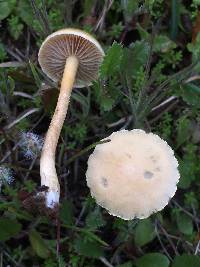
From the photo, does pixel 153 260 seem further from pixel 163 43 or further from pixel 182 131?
pixel 163 43

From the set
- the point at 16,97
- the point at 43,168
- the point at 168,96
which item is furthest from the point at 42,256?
the point at 168,96

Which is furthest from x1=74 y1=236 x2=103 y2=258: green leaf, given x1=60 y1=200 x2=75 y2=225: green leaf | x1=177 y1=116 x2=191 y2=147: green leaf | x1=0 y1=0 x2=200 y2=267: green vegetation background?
x1=177 y1=116 x2=191 y2=147: green leaf

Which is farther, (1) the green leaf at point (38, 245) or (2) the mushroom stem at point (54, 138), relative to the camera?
(1) the green leaf at point (38, 245)

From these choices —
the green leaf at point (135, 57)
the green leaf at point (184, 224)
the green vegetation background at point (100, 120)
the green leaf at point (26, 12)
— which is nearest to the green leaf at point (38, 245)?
the green vegetation background at point (100, 120)

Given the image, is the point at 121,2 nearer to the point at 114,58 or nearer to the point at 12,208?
the point at 114,58

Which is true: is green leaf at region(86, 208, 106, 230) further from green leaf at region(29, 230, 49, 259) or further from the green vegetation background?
green leaf at region(29, 230, 49, 259)

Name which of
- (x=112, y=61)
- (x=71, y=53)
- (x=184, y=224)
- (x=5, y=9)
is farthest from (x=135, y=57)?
(x=184, y=224)

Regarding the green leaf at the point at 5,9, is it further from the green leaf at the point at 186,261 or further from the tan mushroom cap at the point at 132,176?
the green leaf at the point at 186,261
